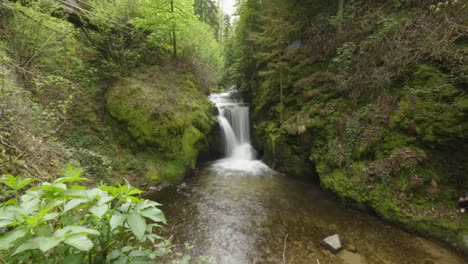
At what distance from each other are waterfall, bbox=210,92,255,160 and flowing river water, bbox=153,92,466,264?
10.2 feet

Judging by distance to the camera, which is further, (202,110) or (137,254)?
(202,110)

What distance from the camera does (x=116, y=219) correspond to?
1119 millimetres

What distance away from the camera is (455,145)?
16.2 feet

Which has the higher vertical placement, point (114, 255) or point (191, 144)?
point (114, 255)

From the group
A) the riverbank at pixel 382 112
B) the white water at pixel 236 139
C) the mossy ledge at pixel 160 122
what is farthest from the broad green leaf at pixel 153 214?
the white water at pixel 236 139

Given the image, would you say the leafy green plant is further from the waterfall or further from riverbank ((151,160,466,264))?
the waterfall

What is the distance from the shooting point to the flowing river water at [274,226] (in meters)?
4.23

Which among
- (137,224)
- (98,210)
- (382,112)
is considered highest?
(382,112)

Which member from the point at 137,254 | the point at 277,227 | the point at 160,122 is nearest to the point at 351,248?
the point at 277,227

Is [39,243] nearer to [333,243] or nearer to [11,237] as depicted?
[11,237]

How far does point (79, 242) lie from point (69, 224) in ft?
1.22

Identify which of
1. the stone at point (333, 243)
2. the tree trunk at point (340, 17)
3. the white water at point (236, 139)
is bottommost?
the stone at point (333, 243)

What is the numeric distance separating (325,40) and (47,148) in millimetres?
10876

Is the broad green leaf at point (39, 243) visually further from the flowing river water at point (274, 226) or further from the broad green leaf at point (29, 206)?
the flowing river water at point (274, 226)
